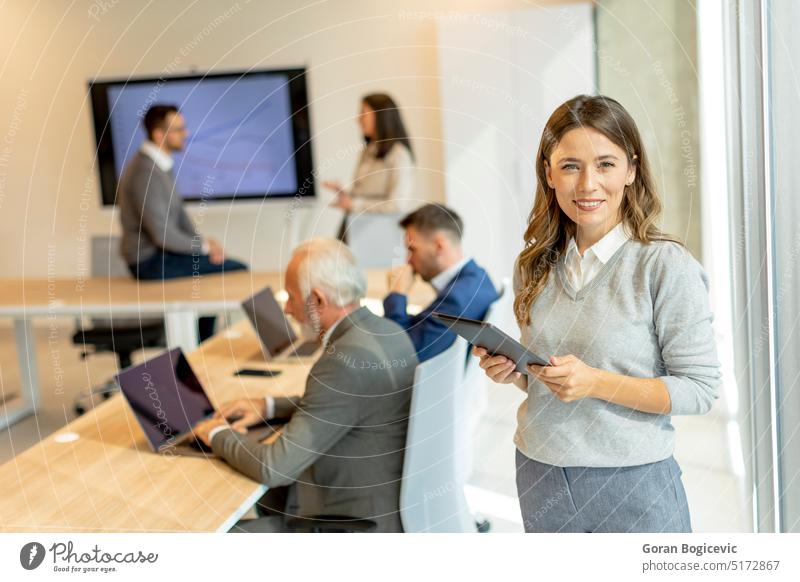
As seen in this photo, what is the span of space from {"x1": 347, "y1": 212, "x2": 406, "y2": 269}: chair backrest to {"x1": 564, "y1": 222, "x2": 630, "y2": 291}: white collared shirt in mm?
2956

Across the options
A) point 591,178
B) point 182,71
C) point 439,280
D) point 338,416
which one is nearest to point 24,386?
point 439,280

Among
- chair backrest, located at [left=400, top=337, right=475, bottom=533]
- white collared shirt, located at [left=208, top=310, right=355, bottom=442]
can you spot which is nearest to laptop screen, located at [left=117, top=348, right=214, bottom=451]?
white collared shirt, located at [left=208, top=310, right=355, bottom=442]

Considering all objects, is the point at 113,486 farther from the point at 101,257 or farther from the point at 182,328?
the point at 101,257

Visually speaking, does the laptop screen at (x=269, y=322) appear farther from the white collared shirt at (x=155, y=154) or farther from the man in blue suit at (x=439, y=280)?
the white collared shirt at (x=155, y=154)

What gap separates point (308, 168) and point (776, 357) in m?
4.47

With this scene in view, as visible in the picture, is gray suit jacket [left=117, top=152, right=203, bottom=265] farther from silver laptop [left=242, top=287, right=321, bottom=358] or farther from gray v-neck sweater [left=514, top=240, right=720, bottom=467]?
gray v-neck sweater [left=514, top=240, right=720, bottom=467]

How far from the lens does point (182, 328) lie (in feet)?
12.0

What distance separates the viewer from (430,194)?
5.48 m

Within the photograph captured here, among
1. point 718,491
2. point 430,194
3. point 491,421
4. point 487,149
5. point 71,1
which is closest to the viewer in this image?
point 718,491

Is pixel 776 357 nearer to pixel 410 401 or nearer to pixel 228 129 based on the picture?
pixel 410 401

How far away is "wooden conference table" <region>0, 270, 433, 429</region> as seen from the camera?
342 centimetres

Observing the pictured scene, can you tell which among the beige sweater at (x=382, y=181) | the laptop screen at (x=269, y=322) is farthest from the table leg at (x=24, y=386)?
the beige sweater at (x=382, y=181)

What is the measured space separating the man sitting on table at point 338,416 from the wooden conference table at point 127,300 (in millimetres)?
1124
